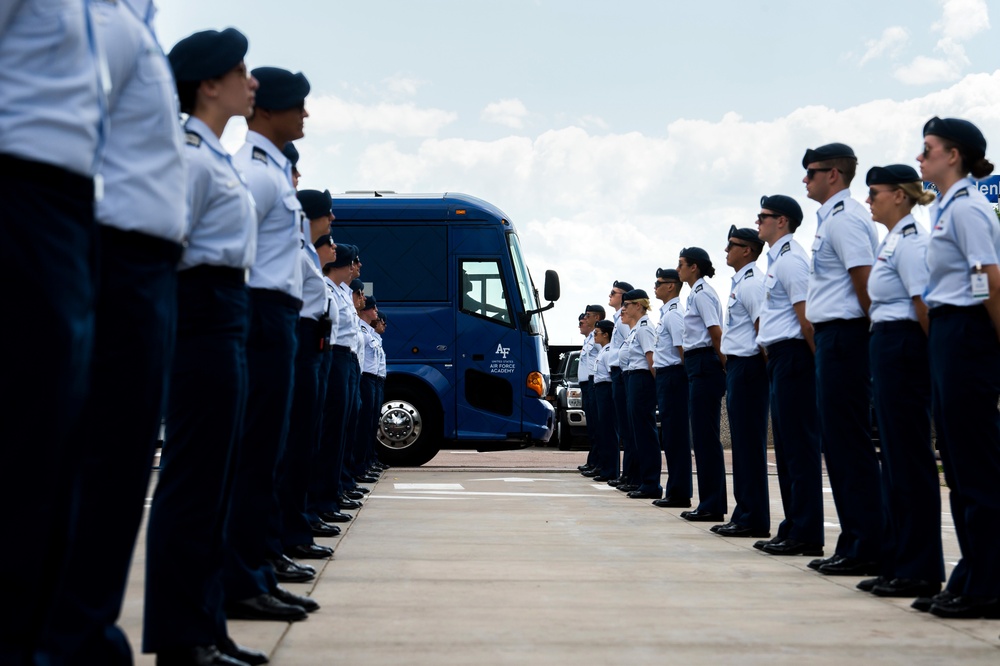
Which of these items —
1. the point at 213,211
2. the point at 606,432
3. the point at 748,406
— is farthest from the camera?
the point at 606,432

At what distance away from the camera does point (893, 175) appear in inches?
235

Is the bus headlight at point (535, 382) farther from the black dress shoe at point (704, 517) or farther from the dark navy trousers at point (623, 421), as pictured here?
the black dress shoe at point (704, 517)

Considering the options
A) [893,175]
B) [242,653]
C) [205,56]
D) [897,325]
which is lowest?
[242,653]

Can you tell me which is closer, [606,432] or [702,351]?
[702,351]

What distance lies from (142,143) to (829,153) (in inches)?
195

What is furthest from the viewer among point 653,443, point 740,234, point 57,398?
point 653,443

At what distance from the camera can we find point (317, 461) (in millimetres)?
8766

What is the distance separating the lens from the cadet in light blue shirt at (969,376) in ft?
16.5

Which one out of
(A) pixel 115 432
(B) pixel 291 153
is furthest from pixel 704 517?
(A) pixel 115 432

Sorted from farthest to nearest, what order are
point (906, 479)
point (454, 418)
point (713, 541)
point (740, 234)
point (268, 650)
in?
point (454, 418) → point (740, 234) → point (713, 541) → point (906, 479) → point (268, 650)

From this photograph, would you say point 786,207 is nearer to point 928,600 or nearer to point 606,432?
point 928,600

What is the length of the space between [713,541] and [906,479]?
2807 millimetres

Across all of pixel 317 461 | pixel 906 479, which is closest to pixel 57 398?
pixel 906 479

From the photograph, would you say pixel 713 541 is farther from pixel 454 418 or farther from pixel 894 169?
pixel 454 418
